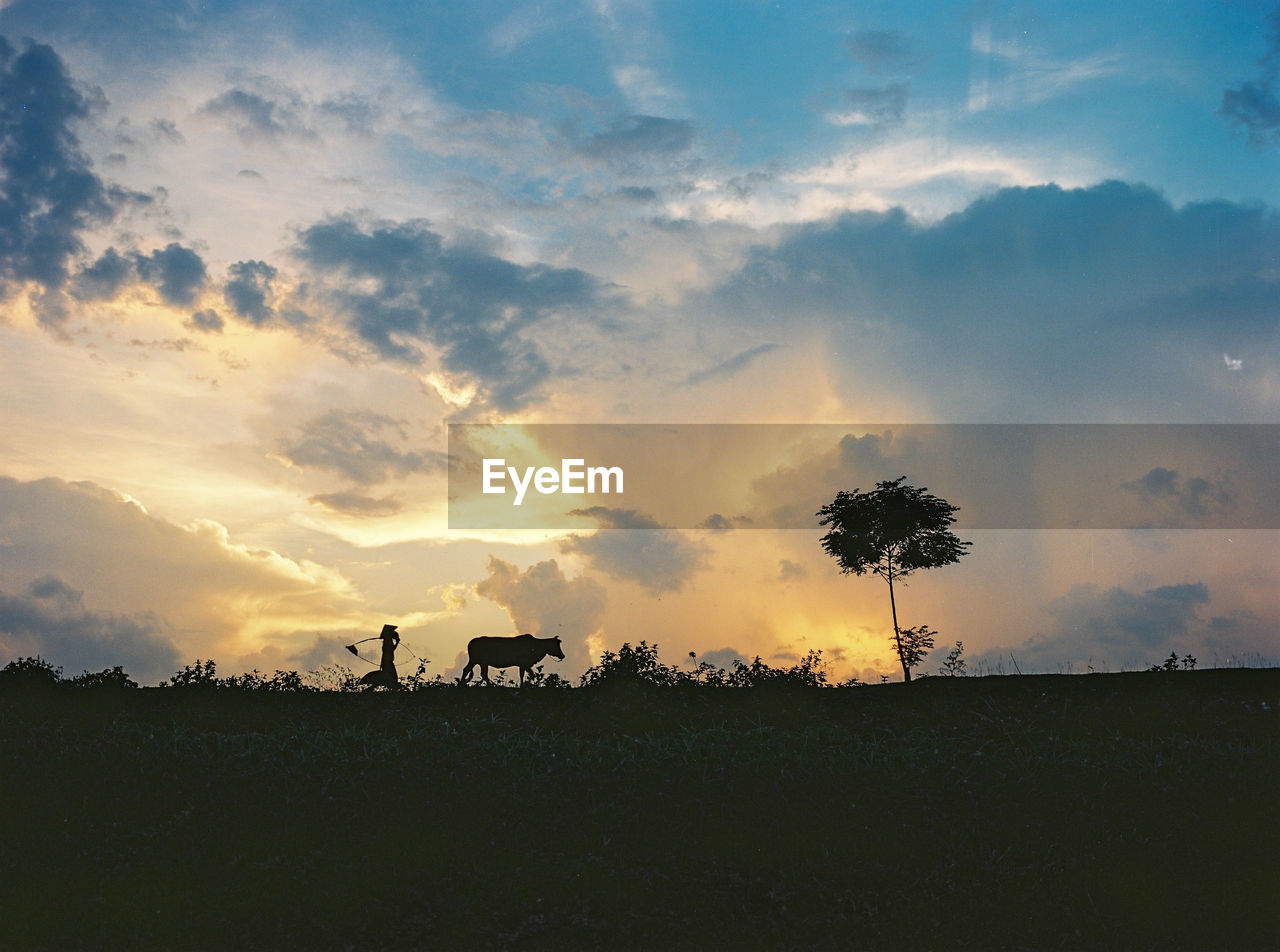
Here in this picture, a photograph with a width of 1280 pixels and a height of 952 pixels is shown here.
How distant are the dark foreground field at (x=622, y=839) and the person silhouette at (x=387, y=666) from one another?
19.0ft

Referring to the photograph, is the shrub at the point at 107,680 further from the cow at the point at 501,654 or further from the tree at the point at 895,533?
the tree at the point at 895,533

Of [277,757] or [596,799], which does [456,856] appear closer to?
[596,799]

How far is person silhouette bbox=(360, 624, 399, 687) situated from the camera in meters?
23.6

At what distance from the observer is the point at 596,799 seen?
1321 centimetres

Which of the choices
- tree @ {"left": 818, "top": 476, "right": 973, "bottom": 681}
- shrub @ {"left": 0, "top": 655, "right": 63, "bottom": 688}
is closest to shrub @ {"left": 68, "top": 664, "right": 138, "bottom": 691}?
shrub @ {"left": 0, "top": 655, "right": 63, "bottom": 688}

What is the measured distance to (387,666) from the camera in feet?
79.5

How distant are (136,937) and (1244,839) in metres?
13.8

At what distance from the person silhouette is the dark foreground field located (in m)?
5.80

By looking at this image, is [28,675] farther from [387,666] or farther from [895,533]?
[895,533]

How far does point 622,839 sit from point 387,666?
1348 cm

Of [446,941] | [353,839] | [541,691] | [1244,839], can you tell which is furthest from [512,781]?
[1244,839]

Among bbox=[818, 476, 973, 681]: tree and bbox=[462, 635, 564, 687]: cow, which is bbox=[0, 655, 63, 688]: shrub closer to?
bbox=[462, 635, 564, 687]: cow

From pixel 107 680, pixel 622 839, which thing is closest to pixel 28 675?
pixel 107 680

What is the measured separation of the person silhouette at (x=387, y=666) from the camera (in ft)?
77.5
